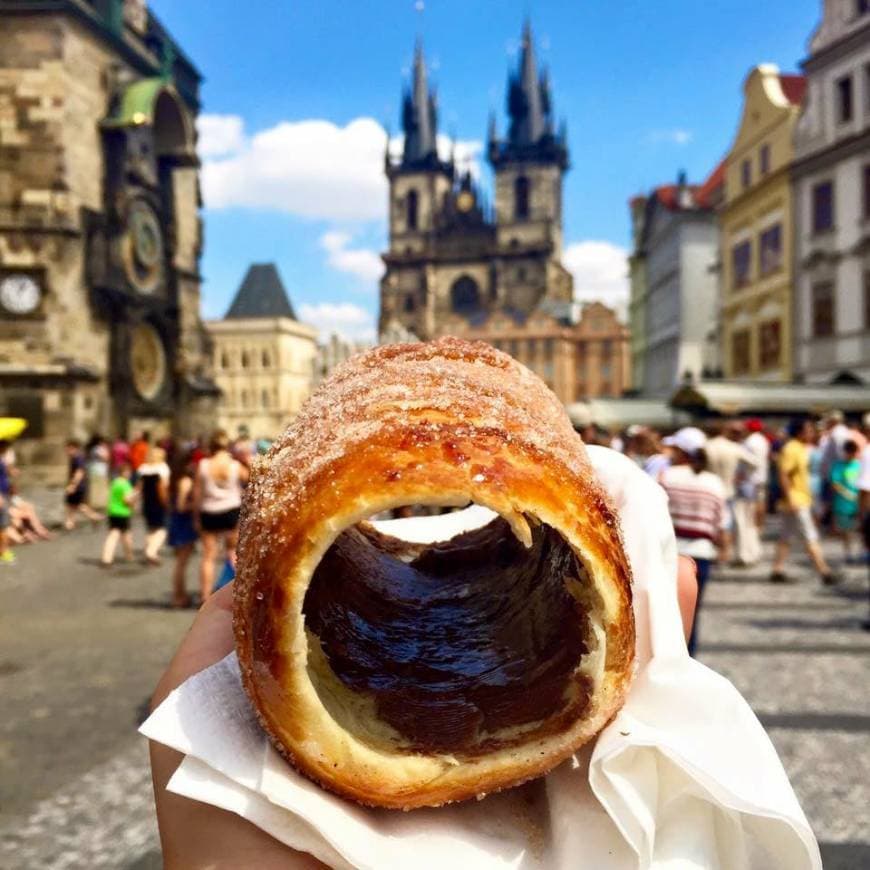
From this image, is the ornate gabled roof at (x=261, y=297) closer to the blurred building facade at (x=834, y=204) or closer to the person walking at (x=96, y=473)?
the blurred building facade at (x=834, y=204)

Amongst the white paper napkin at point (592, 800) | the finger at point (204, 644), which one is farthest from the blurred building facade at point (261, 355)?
the white paper napkin at point (592, 800)

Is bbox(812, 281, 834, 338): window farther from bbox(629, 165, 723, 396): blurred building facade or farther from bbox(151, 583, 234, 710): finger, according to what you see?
bbox(151, 583, 234, 710): finger

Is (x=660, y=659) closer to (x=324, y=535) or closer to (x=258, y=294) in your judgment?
(x=324, y=535)

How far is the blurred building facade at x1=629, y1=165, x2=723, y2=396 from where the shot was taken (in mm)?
37469

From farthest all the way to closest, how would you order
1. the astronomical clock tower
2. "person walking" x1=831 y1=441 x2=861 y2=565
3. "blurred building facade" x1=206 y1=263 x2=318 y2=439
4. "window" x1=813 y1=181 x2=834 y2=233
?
"blurred building facade" x1=206 y1=263 x2=318 y2=439 → "window" x1=813 y1=181 x2=834 y2=233 → the astronomical clock tower → "person walking" x1=831 y1=441 x2=861 y2=565

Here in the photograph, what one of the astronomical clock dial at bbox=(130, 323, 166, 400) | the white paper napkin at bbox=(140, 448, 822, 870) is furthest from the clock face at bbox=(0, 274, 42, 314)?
the white paper napkin at bbox=(140, 448, 822, 870)

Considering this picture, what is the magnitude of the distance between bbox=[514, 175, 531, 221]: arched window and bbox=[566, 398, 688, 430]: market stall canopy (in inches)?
2643

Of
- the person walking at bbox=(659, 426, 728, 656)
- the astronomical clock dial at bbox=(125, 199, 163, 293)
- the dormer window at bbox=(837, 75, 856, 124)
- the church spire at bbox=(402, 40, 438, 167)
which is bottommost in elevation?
the person walking at bbox=(659, 426, 728, 656)

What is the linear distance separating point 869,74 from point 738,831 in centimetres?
2482

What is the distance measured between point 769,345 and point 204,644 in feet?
91.3

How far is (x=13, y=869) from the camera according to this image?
3.10 meters

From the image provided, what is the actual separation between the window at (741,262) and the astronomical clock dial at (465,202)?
66.3 meters

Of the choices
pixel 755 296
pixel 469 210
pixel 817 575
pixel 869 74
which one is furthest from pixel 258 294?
pixel 817 575

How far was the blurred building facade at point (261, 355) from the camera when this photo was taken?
241ft
